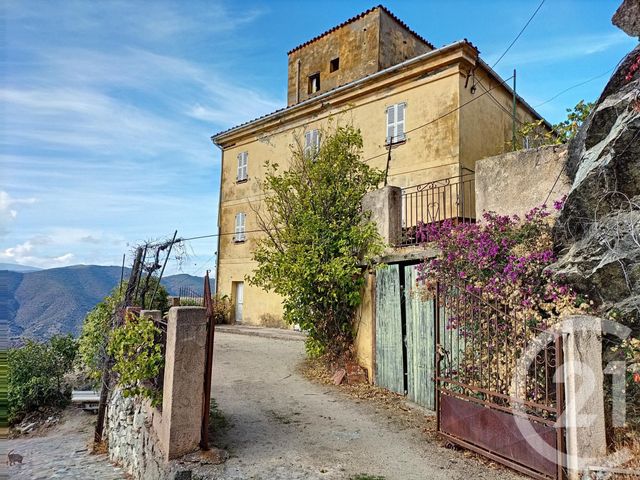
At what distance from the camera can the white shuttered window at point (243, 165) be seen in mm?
19328

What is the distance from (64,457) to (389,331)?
646 cm

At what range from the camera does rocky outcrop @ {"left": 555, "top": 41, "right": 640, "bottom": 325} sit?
4738 mm

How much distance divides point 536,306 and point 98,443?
855 centimetres

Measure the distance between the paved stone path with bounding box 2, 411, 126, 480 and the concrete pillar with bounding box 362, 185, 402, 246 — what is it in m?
5.95

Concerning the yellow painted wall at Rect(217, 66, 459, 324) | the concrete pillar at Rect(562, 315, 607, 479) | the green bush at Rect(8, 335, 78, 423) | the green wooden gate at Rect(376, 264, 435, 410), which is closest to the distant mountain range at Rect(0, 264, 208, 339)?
the green bush at Rect(8, 335, 78, 423)

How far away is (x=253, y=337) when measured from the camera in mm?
14602

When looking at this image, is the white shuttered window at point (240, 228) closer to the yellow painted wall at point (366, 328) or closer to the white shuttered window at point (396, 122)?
the white shuttered window at point (396, 122)

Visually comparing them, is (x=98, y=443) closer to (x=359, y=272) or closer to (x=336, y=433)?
(x=336, y=433)

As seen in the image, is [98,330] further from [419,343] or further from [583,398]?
[583,398]

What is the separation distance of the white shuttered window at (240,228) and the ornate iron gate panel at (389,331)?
39.5 feet


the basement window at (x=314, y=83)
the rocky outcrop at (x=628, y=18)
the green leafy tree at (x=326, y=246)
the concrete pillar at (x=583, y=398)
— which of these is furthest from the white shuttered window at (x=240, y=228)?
the concrete pillar at (x=583, y=398)

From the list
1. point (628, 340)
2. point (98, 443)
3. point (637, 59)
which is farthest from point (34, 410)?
point (637, 59)

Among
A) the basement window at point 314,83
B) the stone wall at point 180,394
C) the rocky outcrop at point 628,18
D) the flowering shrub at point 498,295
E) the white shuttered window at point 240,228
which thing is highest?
the basement window at point 314,83

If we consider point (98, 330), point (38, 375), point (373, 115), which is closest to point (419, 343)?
point (98, 330)
